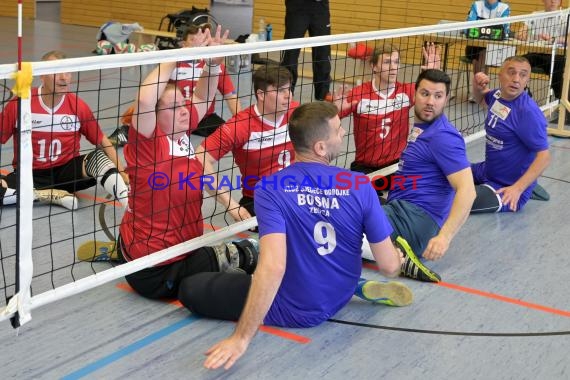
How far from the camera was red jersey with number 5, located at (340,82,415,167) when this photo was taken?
538 cm

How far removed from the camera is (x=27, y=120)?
A: 2.77 m

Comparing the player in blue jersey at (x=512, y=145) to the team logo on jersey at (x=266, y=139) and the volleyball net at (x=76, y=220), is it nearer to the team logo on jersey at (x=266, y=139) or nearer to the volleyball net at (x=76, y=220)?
the volleyball net at (x=76, y=220)

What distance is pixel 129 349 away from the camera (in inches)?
122

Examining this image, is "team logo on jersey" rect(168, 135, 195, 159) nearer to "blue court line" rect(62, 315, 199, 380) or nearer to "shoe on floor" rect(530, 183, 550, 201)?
"blue court line" rect(62, 315, 199, 380)

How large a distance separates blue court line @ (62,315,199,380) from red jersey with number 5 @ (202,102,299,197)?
4.19ft

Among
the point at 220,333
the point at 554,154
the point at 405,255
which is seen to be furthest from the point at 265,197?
the point at 554,154

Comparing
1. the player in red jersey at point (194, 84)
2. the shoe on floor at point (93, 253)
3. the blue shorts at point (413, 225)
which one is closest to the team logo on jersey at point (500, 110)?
the blue shorts at point (413, 225)

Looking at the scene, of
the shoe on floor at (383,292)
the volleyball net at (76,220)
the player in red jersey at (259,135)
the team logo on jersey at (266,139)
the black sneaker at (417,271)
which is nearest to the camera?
the volleyball net at (76,220)

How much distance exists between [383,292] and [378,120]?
2094 mm

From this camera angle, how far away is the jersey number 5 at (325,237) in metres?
3.07

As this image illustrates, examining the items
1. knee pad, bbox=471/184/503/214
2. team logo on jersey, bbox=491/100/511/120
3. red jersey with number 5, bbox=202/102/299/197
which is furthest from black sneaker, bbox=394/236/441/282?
team logo on jersey, bbox=491/100/511/120

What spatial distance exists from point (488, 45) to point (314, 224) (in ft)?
22.7

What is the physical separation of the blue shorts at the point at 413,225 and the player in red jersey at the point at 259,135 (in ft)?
2.58

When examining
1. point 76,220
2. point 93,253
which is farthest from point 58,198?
point 93,253
